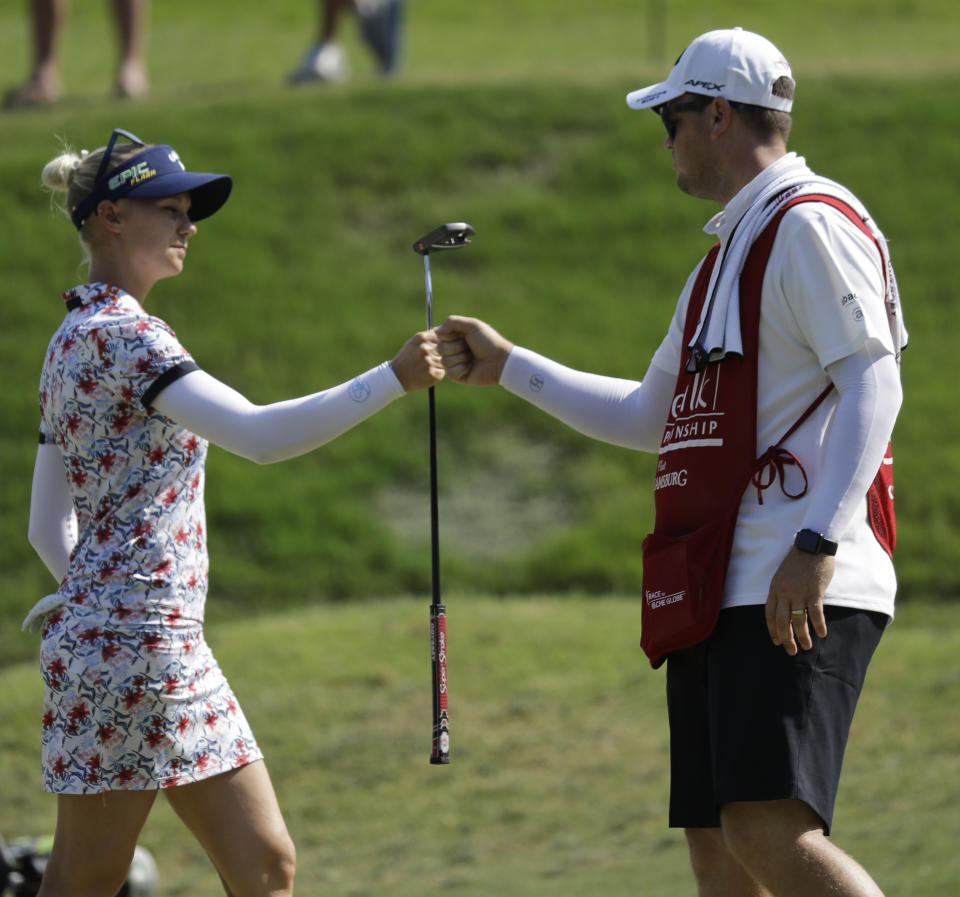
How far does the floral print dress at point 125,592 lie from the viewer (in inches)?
140

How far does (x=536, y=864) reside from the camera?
636 centimetres

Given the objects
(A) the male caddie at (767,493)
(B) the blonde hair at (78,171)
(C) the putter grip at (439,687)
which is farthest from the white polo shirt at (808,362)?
(B) the blonde hair at (78,171)

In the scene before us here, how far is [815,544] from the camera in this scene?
3150 mm

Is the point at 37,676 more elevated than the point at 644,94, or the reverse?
the point at 644,94

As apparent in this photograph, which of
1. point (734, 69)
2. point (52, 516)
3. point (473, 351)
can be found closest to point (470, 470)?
point (473, 351)

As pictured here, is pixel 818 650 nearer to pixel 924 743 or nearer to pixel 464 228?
pixel 464 228

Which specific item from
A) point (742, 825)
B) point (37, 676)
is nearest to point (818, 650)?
point (742, 825)

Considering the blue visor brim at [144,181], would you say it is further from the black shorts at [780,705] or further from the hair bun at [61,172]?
the black shorts at [780,705]

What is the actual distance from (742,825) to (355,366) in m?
8.30

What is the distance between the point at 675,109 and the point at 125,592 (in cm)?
A: 162

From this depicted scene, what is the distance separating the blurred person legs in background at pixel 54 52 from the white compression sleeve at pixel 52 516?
36.4ft

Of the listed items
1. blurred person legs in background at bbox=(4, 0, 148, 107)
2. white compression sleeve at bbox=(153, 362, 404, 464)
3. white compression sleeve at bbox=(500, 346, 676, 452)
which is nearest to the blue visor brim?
white compression sleeve at bbox=(153, 362, 404, 464)

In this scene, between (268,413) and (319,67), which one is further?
(319,67)

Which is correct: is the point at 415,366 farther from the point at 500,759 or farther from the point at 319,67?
the point at 319,67
